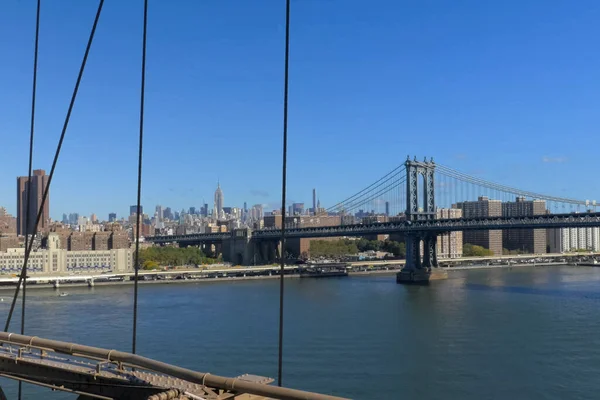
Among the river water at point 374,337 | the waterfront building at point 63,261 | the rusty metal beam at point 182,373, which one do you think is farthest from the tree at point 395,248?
the rusty metal beam at point 182,373

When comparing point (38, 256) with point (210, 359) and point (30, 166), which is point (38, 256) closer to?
point (210, 359)

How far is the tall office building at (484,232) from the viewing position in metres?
31.5

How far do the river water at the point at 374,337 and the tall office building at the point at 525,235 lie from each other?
61.8ft

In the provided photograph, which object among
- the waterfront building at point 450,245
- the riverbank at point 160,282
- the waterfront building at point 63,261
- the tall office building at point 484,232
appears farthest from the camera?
the tall office building at point 484,232

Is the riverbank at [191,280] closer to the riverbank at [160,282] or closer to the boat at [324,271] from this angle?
the riverbank at [160,282]

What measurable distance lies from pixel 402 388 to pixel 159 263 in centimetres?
1845

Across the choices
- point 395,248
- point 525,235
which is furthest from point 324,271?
point 525,235

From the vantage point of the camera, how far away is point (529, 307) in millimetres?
9477

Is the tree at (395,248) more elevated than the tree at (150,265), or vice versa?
the tree at (395,248)

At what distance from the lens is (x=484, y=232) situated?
31281mm

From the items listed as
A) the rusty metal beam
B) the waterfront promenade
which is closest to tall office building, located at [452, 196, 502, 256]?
the waterfront promenade

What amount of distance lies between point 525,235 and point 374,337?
28.3 meters

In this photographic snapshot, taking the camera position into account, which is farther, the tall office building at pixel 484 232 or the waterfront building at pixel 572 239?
the waterfront building at pixel 572 239

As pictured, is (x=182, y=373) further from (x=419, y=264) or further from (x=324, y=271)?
(x=324, y=271)
